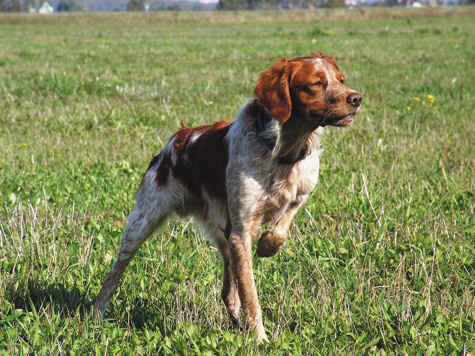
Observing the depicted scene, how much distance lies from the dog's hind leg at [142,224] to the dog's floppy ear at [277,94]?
33.2 inches

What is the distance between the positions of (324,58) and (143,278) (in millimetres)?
1563

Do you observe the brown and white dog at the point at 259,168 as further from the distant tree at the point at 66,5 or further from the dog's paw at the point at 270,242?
the distant tree at the point at 66,5

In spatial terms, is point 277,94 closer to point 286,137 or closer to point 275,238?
point 286,137

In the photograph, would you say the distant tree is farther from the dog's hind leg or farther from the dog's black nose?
the dog's black nose

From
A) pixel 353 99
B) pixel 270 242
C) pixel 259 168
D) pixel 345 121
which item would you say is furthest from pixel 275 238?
pixel 353 99

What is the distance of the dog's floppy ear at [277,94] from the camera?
2.57 meters

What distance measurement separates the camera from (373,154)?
5121 mm

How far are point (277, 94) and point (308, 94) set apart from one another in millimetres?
156

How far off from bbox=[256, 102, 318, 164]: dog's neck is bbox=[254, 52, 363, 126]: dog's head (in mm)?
77

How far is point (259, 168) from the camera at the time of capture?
2.67 metres

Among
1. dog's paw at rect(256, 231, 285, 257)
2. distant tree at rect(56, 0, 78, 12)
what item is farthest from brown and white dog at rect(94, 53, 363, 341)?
distant tree at rect(56, 0, 78, 12)

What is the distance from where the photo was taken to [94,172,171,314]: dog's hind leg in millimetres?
3041

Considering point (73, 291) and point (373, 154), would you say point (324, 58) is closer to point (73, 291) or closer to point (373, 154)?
point (73, 291)

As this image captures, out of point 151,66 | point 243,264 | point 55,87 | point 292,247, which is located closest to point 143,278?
point 243,264
